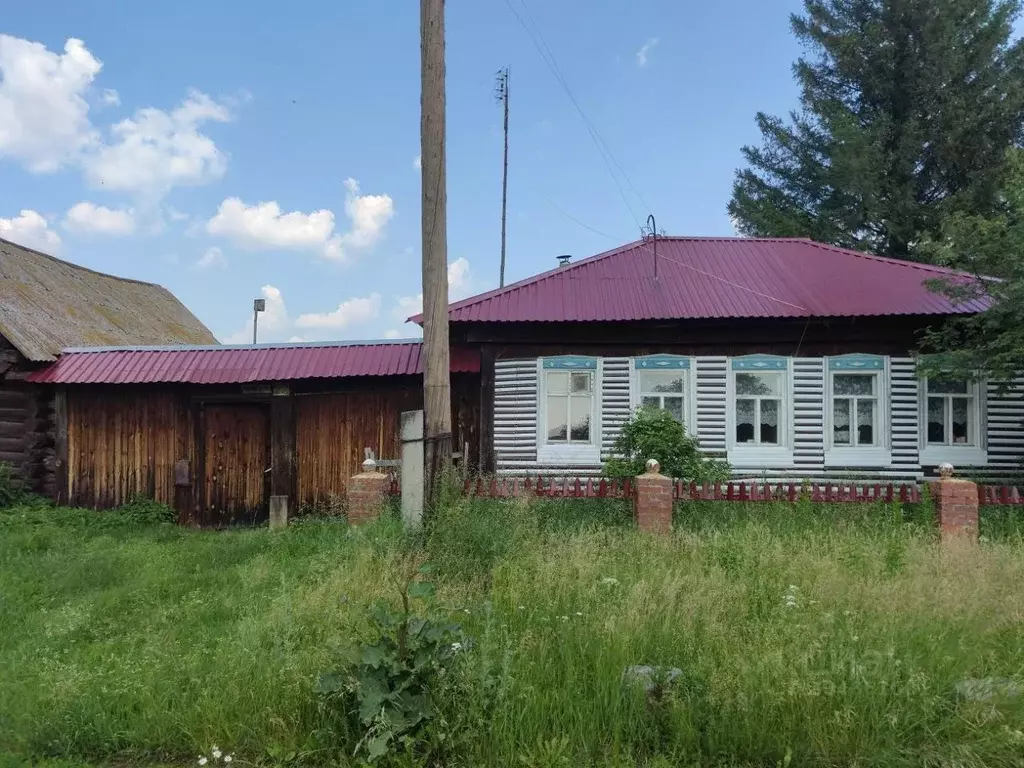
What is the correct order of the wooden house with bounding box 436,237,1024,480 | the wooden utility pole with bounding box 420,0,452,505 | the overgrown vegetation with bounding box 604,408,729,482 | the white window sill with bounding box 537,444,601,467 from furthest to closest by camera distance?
the white window sill with bounding box 537,444,601,467 < the wooden house with bounding box 436,237,1024,480 < the overgrown vegetation with bounding box 604,408,729,482 < the wooden utility pole with bounding box 420,0,452,505

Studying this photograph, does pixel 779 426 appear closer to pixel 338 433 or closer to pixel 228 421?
pixel 338 433

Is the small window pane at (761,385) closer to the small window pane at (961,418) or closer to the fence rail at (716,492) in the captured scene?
the small window pane at (961,418)

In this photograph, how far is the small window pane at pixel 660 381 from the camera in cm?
1046

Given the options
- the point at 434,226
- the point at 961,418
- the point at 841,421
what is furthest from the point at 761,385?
the point at 434,226

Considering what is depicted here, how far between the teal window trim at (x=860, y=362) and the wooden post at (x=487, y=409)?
5710 mm

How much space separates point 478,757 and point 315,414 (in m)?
8.03

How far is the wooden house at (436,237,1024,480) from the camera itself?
10242mm

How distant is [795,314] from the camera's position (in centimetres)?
975

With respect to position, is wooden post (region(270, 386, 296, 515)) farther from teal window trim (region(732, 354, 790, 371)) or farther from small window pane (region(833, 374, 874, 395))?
small window pane (region(833, 374, 874, 395))

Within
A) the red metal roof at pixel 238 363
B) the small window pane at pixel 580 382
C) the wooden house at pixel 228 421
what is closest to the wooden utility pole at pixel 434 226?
the red metal roof at pixel 238 363

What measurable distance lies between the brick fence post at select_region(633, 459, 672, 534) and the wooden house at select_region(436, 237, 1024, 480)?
3628 millimetres

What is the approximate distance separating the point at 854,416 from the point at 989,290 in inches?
111

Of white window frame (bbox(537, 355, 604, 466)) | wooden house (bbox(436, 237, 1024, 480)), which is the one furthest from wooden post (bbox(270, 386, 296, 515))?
white window frame (bbox(537, 355, 604, 466))

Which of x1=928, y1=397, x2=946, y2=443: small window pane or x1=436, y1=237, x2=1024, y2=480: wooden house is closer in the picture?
x1=436, y1=237, x2=1024, y2=480: wooden house
